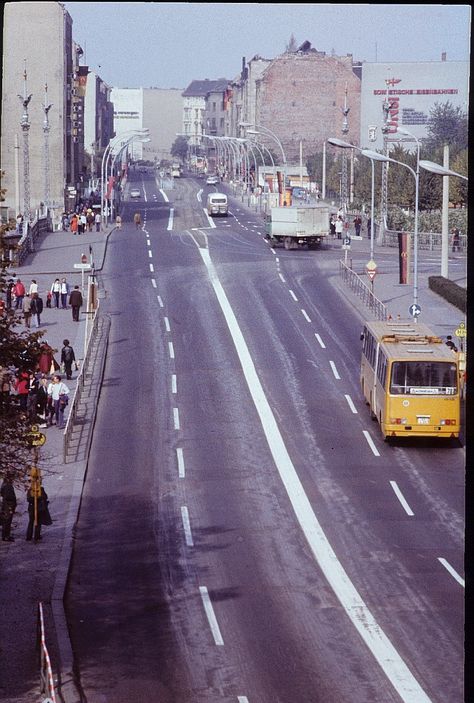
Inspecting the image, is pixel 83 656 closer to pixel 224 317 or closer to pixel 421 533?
pixel 421 533

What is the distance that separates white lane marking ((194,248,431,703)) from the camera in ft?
49.8

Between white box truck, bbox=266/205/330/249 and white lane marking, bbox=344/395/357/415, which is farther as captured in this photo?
white box truck, bbox=266/205/330/249

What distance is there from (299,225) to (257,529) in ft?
156

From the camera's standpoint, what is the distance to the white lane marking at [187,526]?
74.1 ft

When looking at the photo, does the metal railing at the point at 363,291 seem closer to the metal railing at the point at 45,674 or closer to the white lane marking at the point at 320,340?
the white lane marking at the point at 320,340

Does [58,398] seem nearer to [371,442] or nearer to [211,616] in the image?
[371,442]

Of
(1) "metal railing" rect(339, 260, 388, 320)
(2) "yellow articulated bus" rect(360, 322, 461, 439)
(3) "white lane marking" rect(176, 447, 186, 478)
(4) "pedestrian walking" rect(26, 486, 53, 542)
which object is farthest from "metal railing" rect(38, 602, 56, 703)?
(1) "metal railing" rect(339, 260, 388, 320)

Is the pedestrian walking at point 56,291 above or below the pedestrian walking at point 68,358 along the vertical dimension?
above

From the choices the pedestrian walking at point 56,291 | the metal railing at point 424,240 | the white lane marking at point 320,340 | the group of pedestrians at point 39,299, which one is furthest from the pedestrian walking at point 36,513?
the metal railing at point 424,240

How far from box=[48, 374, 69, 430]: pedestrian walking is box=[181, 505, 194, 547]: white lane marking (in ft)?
23.2

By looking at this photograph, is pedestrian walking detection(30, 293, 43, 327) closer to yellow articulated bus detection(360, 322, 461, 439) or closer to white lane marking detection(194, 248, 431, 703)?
white lane marking detection(194, 248, 431, 703)

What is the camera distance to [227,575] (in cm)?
2034

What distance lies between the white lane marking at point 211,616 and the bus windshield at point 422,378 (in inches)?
447

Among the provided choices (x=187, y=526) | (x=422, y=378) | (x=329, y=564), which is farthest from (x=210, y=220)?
(x=329, y=564)
